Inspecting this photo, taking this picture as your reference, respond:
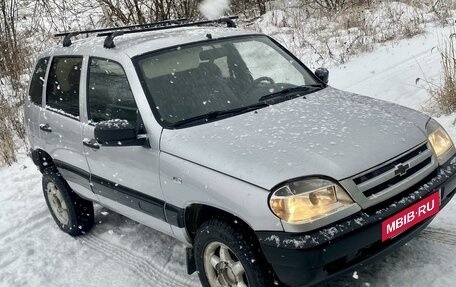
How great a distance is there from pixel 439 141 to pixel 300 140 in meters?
1.01

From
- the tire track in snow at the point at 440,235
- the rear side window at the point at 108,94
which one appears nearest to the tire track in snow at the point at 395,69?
the tire track in snow at the point at 440,235

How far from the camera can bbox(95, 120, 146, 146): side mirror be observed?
3160 mm

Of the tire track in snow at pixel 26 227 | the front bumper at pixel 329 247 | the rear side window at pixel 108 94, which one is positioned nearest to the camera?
the front bumper at pixel 329 247

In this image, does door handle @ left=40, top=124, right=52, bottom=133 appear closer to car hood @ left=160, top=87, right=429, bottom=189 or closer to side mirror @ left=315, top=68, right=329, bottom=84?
car hood @ left=160, top=87, right=429, bottom=189

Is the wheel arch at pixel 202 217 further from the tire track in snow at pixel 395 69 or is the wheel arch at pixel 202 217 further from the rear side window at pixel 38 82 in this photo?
the tire track in snow at pixel 395 69

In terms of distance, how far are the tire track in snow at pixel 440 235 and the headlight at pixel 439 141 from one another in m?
0.65

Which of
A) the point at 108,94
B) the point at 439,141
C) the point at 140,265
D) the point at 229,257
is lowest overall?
the point at 140,265

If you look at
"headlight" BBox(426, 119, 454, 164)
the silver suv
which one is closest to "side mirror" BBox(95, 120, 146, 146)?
the silver suv

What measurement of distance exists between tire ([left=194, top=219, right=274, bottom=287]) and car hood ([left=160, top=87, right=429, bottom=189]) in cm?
35

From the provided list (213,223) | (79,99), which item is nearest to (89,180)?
(79,99)

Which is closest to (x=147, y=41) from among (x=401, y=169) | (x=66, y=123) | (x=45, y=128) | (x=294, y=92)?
(x=66, y=123)

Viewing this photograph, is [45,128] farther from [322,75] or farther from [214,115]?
[322,75]

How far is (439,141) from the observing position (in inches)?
126

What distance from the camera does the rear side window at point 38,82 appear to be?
4.77 metres
